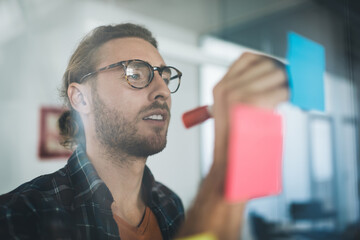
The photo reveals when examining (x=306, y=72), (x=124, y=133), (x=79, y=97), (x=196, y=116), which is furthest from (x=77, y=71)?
(x=306, y=72)

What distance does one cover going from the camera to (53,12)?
734mm

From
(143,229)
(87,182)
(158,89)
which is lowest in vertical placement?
(143,229)

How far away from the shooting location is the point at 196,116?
76cm

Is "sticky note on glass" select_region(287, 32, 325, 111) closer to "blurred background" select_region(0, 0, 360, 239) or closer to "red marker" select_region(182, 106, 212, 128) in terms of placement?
"blurred background" select_region(0, 0, 360, 239)

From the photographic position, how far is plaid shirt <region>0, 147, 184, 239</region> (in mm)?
616

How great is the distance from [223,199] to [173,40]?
40 cm

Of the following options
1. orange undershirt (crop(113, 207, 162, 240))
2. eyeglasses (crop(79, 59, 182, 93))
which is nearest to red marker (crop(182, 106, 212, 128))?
eyeglasses (crop(79, 59, 182, 93))

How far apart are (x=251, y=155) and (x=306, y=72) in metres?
0.26

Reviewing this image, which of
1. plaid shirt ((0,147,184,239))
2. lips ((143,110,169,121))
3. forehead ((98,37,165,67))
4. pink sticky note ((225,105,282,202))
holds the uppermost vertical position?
forehead ((98,37,165,67))

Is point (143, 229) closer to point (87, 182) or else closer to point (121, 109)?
point (87, 182)

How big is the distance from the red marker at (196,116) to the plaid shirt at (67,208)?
5.8 inches

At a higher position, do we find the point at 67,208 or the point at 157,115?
the point at 157,115

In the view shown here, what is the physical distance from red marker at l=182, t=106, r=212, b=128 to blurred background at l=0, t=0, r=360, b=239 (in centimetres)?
1

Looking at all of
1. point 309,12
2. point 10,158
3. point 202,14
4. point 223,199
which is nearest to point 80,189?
point 10,158
